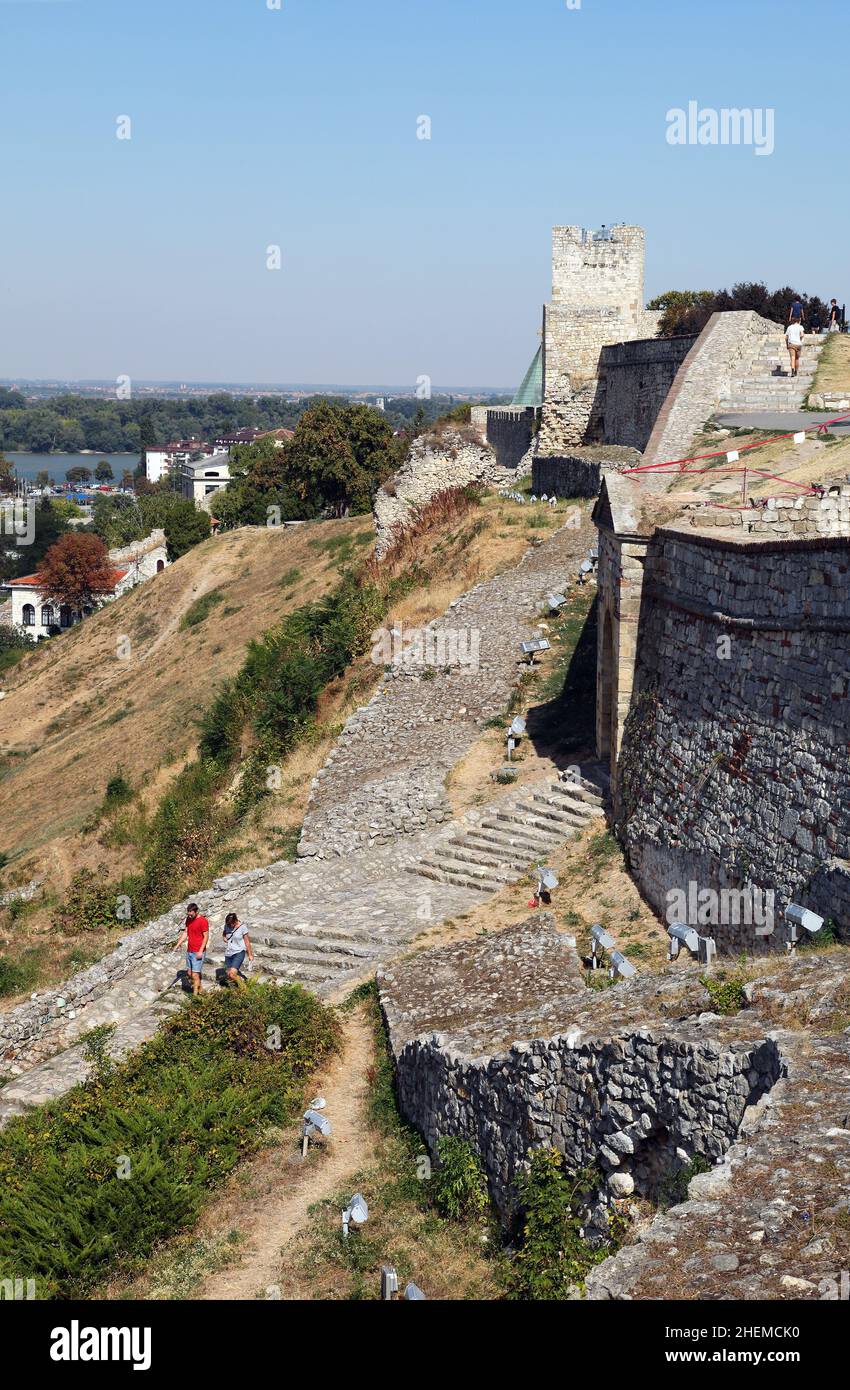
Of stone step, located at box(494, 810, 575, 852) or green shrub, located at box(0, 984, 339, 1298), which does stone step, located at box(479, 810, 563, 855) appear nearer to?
stone step, located at box(494, 810, 575, 852)

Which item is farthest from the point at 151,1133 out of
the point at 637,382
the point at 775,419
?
the point at 637,382

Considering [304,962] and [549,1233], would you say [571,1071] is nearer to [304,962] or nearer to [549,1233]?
[549,1233]

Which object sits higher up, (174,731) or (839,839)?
(839,839)

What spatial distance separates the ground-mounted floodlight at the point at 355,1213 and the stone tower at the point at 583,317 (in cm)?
2402

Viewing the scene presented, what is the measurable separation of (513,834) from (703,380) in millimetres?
9552

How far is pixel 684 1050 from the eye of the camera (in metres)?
7.59

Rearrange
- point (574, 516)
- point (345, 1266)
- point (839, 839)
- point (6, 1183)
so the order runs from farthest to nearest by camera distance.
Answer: point (574, 516), point (6, 1183), point (839, 839), point (345, 1266)

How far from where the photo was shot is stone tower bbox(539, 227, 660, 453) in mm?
30766

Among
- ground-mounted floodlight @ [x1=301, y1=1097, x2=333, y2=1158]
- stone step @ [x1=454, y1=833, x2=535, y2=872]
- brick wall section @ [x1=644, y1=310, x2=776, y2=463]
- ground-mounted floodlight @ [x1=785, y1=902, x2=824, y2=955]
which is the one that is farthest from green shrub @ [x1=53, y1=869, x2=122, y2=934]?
ground-mounted floodlight @ [x1=785, y1=902, x2=824, y2=955]

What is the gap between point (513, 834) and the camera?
1537 cm

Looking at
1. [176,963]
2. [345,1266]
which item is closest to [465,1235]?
[345,1266]
